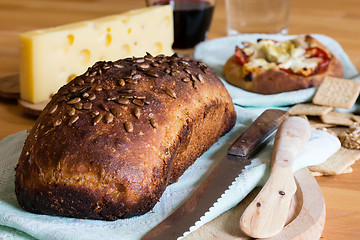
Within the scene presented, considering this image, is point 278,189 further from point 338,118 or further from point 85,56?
point 85,56

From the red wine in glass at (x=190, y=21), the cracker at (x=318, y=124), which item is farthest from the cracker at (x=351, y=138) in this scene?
the red wine in glass at (x=190, y=21)

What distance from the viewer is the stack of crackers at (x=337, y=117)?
1.77 m

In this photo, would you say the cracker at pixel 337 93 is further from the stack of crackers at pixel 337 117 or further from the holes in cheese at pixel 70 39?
the holes in cheese at pixel 70 39

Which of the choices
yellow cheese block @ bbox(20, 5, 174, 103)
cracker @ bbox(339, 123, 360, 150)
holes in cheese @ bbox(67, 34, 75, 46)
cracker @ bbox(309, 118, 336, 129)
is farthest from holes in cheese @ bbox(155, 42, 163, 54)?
cracker @ bbox(339, 123, 360, 150)

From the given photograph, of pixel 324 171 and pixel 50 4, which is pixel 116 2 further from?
pixel 324 171

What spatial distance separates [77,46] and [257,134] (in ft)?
3.08

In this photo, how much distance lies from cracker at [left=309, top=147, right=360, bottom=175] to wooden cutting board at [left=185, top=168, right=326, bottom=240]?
0.62 feet

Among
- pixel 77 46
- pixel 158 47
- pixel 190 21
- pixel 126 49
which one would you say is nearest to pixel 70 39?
pixel 77 46

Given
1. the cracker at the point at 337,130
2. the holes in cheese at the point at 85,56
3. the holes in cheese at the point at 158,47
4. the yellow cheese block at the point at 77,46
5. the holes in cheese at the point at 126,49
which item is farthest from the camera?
the holes in cheese at the point at 158,47

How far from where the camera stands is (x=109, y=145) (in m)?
1.35

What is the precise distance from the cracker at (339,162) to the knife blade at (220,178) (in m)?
0.18

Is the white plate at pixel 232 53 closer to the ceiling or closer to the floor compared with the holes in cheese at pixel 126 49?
closer to the floor

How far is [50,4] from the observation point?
12.6 ft

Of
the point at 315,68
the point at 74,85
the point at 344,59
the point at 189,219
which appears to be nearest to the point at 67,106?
the point at 74,85
